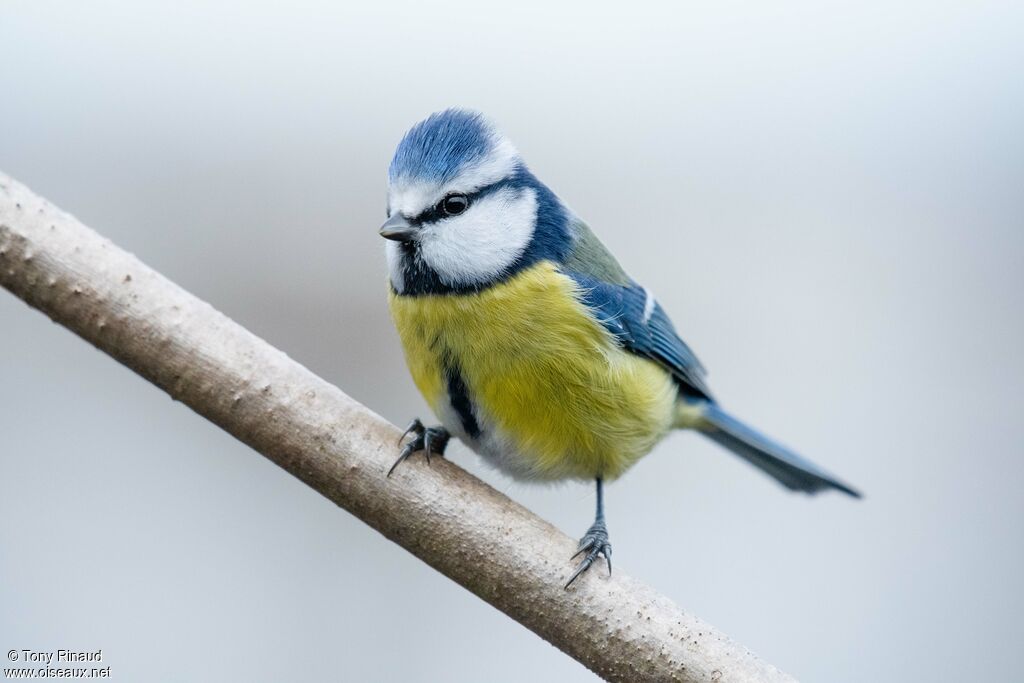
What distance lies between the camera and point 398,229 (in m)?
1.36

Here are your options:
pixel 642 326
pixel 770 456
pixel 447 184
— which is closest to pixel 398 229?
pixel 447 184

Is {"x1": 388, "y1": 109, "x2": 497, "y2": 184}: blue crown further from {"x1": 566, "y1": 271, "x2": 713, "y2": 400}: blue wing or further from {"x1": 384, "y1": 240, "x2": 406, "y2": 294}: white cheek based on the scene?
{"x1": 566, "y1": 271, "x2": 713, "y2": 400}: blue wing

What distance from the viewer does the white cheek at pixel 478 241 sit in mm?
1414

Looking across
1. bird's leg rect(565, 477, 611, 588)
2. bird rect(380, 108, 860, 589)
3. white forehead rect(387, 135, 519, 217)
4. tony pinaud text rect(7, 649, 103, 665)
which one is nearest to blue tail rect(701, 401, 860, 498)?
bird rect(380, 108, 860, 589)

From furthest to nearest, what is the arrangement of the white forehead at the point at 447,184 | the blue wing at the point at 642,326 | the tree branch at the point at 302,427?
the blue wing at the point at 642,326 < the white forehead at the point at 447,184 < the tree branch at the point at 302,427

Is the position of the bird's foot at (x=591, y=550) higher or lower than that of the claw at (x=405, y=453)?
lower

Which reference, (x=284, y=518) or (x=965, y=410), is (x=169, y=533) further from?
(x=965, y=410)

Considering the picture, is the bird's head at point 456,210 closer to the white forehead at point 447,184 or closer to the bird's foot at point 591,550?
the white forehead at point 447,184

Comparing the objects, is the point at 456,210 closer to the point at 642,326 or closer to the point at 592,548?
the point at 642,326

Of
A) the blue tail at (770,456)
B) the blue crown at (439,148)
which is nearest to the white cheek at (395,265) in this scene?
the blue crown at (439,148)

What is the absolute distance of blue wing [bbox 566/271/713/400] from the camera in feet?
5.06

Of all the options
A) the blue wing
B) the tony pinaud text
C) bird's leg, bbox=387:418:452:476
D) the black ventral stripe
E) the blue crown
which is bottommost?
the tony pinaud text

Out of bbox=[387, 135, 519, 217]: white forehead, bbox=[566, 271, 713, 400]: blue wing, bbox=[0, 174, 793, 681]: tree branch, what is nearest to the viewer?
bbox=[0, 174, 793, 681]: tree branch

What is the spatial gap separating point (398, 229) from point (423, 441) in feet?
0.91
